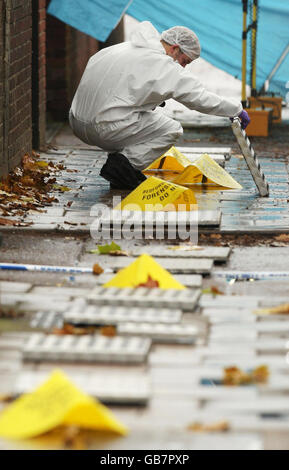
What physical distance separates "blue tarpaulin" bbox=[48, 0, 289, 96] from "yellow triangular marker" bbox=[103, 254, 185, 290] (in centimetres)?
687

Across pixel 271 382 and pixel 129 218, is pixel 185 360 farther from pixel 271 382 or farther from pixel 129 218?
pixel 129 218

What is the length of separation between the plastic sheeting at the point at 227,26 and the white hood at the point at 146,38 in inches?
157

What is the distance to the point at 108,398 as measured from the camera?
3262 mm

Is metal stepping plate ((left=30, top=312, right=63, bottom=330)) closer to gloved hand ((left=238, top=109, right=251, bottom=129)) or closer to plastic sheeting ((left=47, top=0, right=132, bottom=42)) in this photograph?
gloved hand ((left=238, top=109, right=251, bottom=129))

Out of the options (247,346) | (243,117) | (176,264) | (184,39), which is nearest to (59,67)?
(184,39)

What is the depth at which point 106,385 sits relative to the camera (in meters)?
3.37

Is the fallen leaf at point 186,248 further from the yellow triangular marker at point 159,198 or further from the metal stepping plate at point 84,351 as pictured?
the metal stepping plate at point 84,351

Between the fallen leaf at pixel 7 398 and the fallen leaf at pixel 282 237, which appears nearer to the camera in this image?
the fallen leaf at pixel 7 398

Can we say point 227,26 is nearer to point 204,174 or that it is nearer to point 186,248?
point 204,174

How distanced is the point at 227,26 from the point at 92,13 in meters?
2.06

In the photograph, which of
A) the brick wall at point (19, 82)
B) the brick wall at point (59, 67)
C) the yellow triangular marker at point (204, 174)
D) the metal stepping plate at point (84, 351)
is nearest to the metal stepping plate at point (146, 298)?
the metal stepping plate at point (84, 351)

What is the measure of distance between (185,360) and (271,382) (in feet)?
1.27

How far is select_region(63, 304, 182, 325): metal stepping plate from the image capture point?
4.09 meters

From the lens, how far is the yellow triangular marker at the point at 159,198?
6.79m
